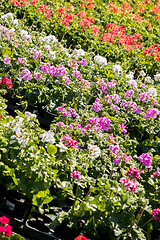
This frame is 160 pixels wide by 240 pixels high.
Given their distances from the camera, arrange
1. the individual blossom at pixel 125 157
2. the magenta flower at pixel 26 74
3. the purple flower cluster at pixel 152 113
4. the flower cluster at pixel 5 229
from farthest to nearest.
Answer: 1. the purple flower cluster at pixel 152 113
2. the magenta flower at pixel 26 74
3. the individual blossom at pixel 125 157
4. the flower cluster at pixel 5 229

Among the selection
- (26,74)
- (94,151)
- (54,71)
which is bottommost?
(94,151)

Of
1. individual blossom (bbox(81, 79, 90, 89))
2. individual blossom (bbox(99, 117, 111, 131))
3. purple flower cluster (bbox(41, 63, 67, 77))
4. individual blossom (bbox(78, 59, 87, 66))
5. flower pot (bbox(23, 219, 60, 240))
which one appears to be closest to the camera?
flower pot (bbox(23, 219, 60, 240))

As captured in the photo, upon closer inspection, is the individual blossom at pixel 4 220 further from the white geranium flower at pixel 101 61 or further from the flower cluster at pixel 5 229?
the white geranium flower at pixel 101 61

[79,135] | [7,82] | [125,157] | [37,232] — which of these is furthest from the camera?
[7,82]

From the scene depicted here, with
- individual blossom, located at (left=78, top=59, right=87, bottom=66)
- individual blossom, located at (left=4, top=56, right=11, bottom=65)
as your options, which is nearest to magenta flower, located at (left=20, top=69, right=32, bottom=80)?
individual blossom, located at (left=4, top=56, right=11, bottom=65)

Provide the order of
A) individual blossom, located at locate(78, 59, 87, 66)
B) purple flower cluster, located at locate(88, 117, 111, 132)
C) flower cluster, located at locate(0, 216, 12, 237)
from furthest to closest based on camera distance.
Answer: individual blossom, located at locate(78, 59, 87, 66) → purple flower cluster, located at locate(88, 117, 111, 132) → flower cluster, located at locate(0, 216, 12, 237)

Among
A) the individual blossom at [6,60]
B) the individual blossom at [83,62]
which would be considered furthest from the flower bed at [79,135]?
the individual blossom at [83,62]

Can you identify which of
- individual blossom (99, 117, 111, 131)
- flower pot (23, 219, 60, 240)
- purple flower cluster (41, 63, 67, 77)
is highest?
purple flower cluster (41, 63, 67, 77)

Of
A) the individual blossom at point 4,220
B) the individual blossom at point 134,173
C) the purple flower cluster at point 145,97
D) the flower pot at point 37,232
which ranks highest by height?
the purple flower cluster at point 145,97

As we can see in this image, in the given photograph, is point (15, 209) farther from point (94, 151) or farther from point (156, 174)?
point (156, 174)

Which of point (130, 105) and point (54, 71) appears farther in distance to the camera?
point (130, 105)

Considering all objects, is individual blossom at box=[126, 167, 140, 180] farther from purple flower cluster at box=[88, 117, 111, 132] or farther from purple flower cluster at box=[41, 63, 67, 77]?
purple flower cluster at box=[41, 63, 67, 77]

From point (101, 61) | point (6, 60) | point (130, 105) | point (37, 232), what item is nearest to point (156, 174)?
point (37, 232)

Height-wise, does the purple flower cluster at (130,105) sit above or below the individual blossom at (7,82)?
above
